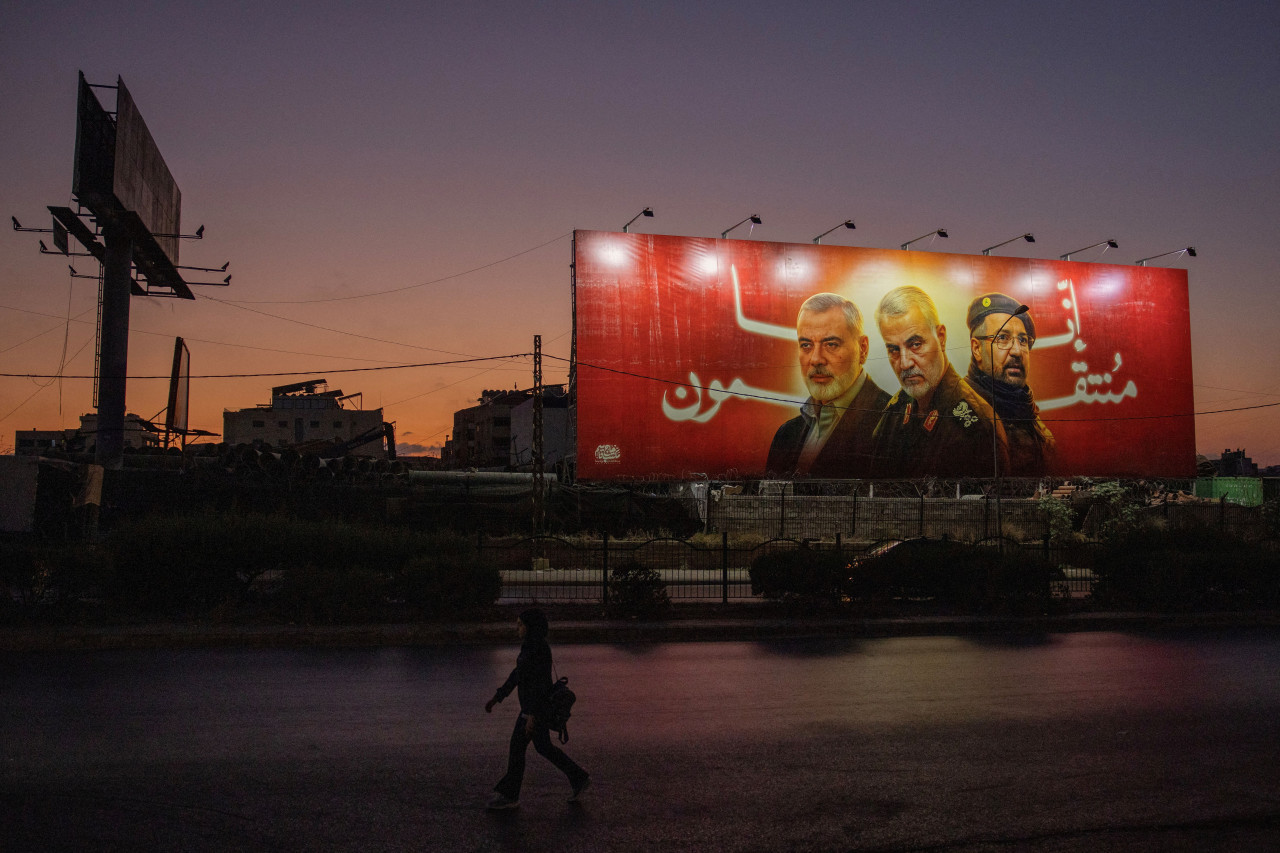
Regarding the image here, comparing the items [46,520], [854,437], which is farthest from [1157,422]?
[46,520]

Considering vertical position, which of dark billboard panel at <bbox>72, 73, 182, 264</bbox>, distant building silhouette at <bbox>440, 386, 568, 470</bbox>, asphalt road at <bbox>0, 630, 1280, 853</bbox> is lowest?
asphalt road at <bbox>0, 630, 1280, 853</bbox>

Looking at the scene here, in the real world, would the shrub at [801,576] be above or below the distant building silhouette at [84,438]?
below

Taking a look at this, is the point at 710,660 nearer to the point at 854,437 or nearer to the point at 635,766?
the point at 635,766

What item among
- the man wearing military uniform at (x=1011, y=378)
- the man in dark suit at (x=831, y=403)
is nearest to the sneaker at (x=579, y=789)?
the man in dark suit at (x=831, y=403)

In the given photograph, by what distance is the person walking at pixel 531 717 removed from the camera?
5789 millimetres

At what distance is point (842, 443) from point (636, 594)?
31.8 meters

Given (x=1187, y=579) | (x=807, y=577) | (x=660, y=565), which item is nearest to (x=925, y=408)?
(x=660, y=565)

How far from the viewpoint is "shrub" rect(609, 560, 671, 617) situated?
48.5ft

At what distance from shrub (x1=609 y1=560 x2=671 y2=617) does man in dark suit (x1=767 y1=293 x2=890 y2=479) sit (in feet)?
96.1

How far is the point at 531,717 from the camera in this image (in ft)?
19.0

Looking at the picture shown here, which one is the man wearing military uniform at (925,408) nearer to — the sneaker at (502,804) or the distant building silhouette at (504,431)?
the distant building silhouette at (504,431)

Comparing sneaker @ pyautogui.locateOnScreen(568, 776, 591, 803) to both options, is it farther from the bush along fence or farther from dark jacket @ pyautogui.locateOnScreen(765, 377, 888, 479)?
dark jacket @ pyautogui.locateOnScreen(765, 377, 888, 479)

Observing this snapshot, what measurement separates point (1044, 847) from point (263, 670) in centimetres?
839

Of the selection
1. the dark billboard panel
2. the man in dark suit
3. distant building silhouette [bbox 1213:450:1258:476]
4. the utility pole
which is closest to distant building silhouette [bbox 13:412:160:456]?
the dark billboard panel
